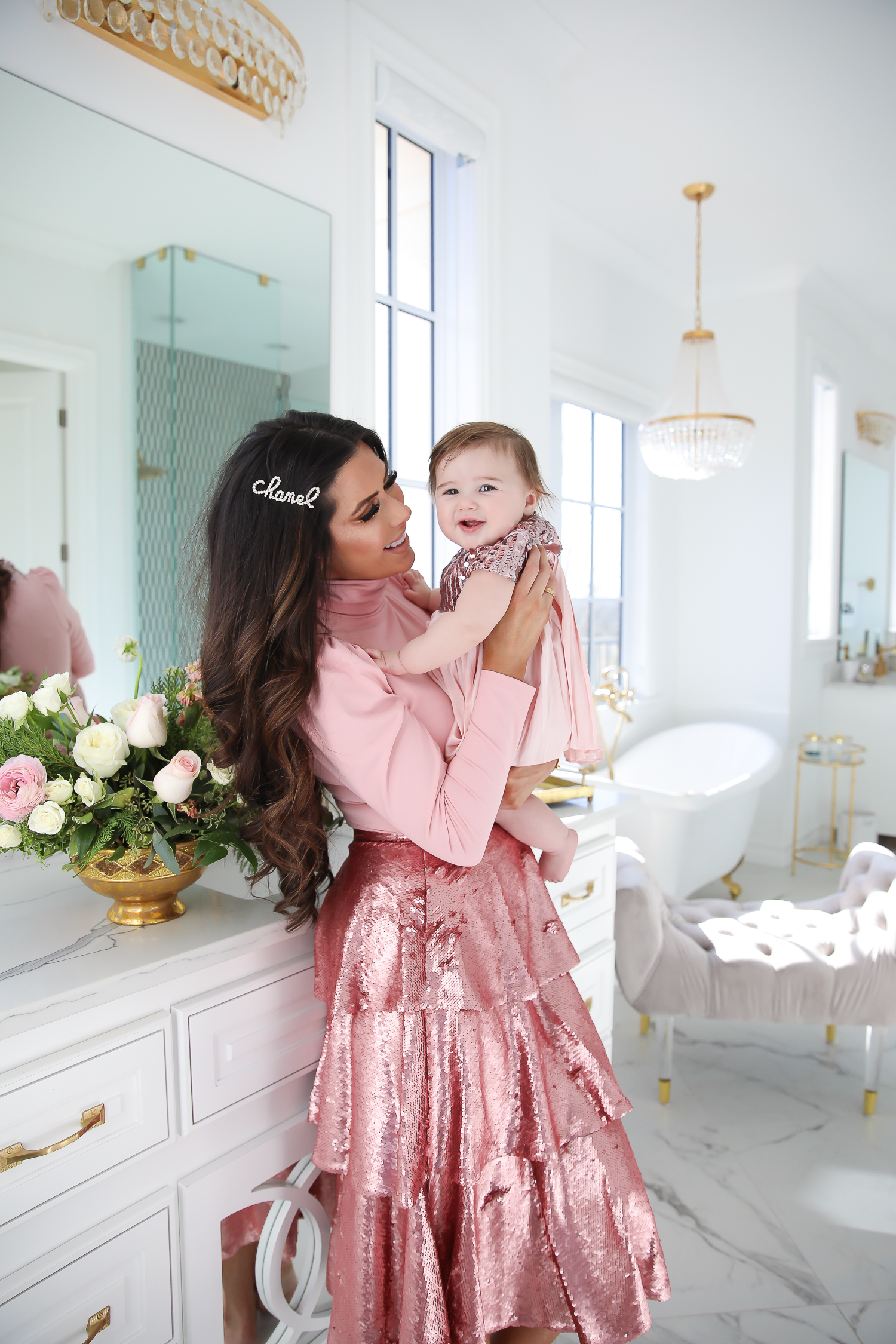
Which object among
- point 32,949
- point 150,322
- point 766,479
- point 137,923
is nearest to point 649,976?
point 137,923

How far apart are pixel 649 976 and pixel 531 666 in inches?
46.7

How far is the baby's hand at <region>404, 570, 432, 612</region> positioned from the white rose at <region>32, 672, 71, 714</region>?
1.78 ft

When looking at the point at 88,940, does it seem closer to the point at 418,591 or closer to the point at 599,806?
the point at 418,591

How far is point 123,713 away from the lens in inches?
43.8

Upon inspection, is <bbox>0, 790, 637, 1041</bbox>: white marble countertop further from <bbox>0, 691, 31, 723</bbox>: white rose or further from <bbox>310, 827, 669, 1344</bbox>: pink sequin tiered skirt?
<bbox>0, 691, 31, 723</bbox>: white rose

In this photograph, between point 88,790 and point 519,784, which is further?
point 519,784

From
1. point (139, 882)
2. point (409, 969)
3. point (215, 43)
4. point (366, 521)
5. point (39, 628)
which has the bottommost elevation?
point (409, 969)

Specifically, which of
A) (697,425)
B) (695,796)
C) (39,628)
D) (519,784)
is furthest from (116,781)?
(697,425)

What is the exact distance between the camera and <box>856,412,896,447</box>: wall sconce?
504 cm

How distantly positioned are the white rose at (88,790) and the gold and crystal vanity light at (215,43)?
3.73 ft

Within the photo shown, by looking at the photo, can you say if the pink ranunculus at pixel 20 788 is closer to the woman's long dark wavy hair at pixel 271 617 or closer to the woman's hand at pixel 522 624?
the woman's long dark wavy hair at pixel 271 617

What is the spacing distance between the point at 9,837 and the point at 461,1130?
0.66 m

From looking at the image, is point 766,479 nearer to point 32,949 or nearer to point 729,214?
point 729,214

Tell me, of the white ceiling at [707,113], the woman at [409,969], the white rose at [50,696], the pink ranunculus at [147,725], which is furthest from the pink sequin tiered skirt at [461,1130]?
the white ceiling at [707,113]
